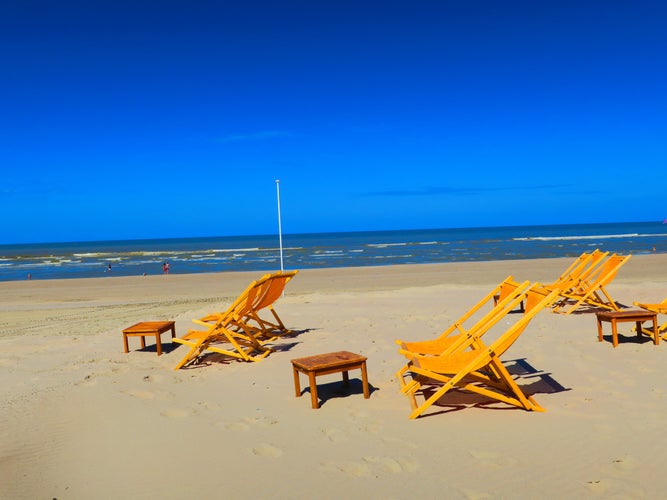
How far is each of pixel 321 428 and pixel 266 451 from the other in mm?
549

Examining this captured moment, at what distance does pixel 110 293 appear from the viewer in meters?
19.4

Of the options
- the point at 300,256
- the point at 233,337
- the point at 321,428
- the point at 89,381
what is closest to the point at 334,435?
the point at 321,428

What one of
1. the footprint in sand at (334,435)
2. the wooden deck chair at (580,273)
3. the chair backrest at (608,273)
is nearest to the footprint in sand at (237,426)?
the footprint in sand at (334,435)

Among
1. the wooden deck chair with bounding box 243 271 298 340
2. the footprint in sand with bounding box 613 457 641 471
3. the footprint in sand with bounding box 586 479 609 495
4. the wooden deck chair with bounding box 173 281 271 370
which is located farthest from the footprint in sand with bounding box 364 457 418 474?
the wooden deck chair with bounding box 243 271 298 340

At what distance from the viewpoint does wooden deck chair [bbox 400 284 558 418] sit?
4.31m

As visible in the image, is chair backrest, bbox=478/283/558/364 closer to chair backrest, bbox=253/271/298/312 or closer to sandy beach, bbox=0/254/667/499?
sandy beach, bbox=0/254/667/499

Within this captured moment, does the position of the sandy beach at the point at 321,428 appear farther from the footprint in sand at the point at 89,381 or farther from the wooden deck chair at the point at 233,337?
the wooden deck chair at the point at 233,337

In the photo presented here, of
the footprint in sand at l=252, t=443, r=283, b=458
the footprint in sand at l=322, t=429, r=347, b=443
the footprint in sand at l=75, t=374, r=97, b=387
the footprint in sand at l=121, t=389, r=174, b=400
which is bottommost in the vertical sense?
the footprint in sand at l=322, t=429, r=347, b=443

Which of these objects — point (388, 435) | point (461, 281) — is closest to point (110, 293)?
point (461, 281)

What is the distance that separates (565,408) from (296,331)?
15.7 feet

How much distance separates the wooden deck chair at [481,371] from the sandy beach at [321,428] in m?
0.13

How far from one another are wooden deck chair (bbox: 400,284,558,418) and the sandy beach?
0.13 metres

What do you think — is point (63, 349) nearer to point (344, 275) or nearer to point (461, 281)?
point (461, 281)

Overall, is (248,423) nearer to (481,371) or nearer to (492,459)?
(492,459)
